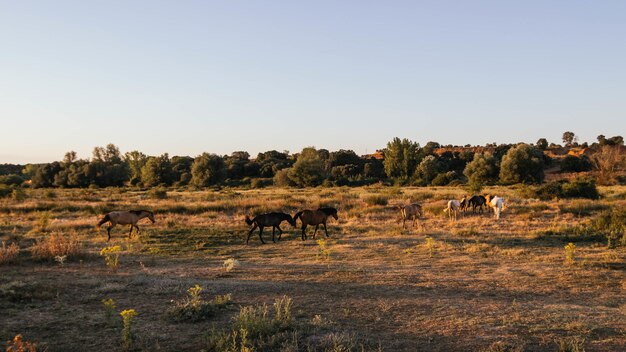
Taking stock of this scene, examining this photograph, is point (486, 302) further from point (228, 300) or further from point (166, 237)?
point (166, 237)

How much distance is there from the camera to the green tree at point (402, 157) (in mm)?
70188

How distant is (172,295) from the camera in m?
9.13

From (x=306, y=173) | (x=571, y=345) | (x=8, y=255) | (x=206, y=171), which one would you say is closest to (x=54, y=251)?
(x=8, y=255)

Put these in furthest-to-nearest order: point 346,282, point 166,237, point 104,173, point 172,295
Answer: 1. point 104,173
2. point 166,237
3. point 346,282
4. point 172,295

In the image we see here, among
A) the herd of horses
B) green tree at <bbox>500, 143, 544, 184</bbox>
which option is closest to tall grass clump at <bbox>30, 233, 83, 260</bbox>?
the herd of horses

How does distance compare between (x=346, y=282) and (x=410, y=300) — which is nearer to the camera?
(x=410, y=300)

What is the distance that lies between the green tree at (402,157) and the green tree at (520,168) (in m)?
17.3

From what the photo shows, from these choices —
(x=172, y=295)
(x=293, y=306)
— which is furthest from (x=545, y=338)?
(x=172, y=295)

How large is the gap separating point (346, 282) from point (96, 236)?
44.1 feet

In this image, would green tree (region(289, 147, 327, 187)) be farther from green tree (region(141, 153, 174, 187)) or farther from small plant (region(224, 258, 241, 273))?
small plant (region(224, 258, 241, 273))

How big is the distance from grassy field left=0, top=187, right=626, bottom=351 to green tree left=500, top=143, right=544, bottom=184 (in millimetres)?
37959

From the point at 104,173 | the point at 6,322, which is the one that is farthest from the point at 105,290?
the point at 104,173

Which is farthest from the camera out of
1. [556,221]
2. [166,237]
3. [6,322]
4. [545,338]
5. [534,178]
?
[534,178]

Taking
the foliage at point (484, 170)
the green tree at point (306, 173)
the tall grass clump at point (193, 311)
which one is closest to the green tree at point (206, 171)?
the green tree at point (306, 173)
